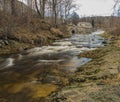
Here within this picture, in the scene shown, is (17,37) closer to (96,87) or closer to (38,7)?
(96,87)

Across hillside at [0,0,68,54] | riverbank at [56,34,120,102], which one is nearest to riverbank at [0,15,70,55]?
hillside at [0,0,68,54]

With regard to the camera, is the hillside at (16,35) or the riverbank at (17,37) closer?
the riverbank at (17,37)

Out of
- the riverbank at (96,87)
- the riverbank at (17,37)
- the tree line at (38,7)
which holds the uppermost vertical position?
the tree line at (38,7)

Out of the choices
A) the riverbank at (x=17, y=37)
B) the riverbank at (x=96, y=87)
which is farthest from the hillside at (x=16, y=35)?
the riverbank at (x=96, y=87)

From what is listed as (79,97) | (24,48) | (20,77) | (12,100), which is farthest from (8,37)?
(79,97)

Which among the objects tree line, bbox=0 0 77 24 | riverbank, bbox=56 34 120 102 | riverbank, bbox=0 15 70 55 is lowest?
riverbank, bbox=56 34 120 102

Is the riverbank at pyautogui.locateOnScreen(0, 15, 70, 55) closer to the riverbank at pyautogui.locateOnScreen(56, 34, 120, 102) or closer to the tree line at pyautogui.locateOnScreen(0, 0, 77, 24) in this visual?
the tree line at pyautogui.locateOnScreen(0, 0, 77, 24)

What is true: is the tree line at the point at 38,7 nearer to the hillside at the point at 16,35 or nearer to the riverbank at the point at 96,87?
the hillside at the point at 16,35

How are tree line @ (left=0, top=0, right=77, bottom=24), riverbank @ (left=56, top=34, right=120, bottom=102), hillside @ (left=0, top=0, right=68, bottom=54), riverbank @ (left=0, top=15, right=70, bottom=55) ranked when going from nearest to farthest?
riverbank @ (left=56, top=34, right=120, bottom=102), riverbank @ (left=0, top=15, right=70, bottom=55), hillside @ (left=0, top=0, right=68, bottom=54), tree line @ (left=0, top=0, right=77, bottom=24)

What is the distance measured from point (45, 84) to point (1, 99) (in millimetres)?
2432

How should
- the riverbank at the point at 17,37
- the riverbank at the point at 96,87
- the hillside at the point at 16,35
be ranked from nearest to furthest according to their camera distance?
the riverbank at the point at 96,87
the riverbank at the point at 17,37
the hillside at the point at 16,35

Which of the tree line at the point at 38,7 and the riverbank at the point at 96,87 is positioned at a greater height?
the tree line at the point at 38,7

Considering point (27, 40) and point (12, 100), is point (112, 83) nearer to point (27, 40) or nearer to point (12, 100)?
point (12, 100)

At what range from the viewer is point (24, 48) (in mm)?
23188
